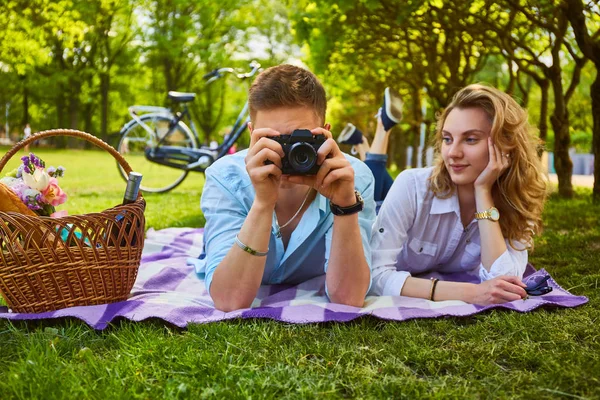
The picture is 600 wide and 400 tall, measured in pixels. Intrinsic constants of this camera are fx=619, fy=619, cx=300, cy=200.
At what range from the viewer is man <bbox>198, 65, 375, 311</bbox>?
2260mm

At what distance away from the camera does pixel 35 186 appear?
2.84 m

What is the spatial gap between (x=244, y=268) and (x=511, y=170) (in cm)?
142

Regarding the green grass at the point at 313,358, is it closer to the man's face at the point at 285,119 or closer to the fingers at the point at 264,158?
the fingers at the point at 264,158

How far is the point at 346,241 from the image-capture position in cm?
241

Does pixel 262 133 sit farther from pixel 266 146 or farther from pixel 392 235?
pixel 392 235

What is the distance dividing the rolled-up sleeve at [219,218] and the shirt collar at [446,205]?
0.99 m

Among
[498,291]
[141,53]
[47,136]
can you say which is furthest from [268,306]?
[141,53]

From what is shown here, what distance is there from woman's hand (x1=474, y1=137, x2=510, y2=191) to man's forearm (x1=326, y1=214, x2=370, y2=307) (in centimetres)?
77

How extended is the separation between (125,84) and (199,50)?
21.5 ft

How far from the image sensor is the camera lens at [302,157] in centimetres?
221

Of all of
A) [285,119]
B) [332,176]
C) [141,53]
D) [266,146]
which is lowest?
[332,176]

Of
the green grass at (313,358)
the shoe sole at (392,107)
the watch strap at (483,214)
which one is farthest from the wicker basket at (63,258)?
the shoe sole at (392,107)

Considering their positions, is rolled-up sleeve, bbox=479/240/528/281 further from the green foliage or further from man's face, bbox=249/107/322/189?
the green foliage

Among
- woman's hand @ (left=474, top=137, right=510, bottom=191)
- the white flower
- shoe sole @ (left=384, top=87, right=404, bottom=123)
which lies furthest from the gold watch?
the white flower
